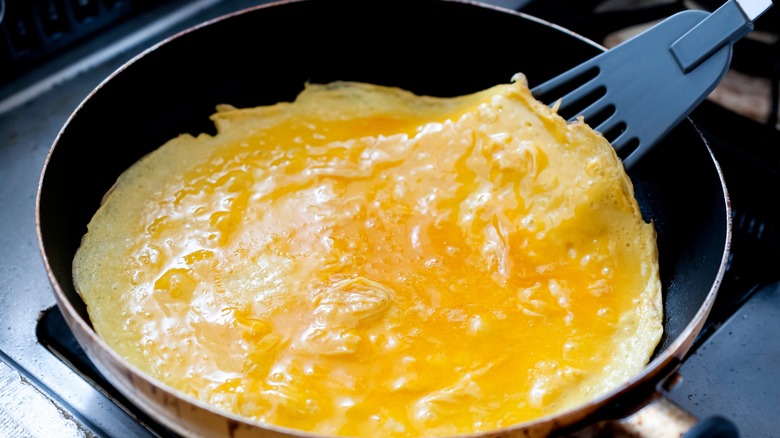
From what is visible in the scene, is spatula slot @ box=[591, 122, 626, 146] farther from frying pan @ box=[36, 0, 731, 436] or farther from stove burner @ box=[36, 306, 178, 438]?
stove burner @ box=[36, 306, 178, 438]

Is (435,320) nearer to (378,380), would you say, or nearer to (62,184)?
(378,380)

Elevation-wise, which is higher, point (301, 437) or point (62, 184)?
point (62, 184)

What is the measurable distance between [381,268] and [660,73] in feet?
2.03

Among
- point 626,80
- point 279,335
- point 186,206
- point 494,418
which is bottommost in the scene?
point 494,418

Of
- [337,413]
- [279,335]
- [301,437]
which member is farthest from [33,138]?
[301,437]

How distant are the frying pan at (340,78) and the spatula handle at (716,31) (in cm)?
12

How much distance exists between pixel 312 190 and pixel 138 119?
39cm

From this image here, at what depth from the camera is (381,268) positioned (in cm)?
124

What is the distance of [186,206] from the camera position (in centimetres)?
133

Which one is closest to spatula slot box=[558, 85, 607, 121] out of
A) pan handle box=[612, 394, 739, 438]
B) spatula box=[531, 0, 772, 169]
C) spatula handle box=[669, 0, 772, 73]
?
spatula box=[531, 0, 772, 169]

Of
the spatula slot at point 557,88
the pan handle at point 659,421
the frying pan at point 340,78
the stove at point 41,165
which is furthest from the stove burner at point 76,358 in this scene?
the spatula slot at point 557,88

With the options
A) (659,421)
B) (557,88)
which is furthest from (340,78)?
(659,421)

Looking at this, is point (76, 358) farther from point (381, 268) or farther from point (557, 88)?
point (557, 88)

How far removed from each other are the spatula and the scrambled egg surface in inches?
2.3
